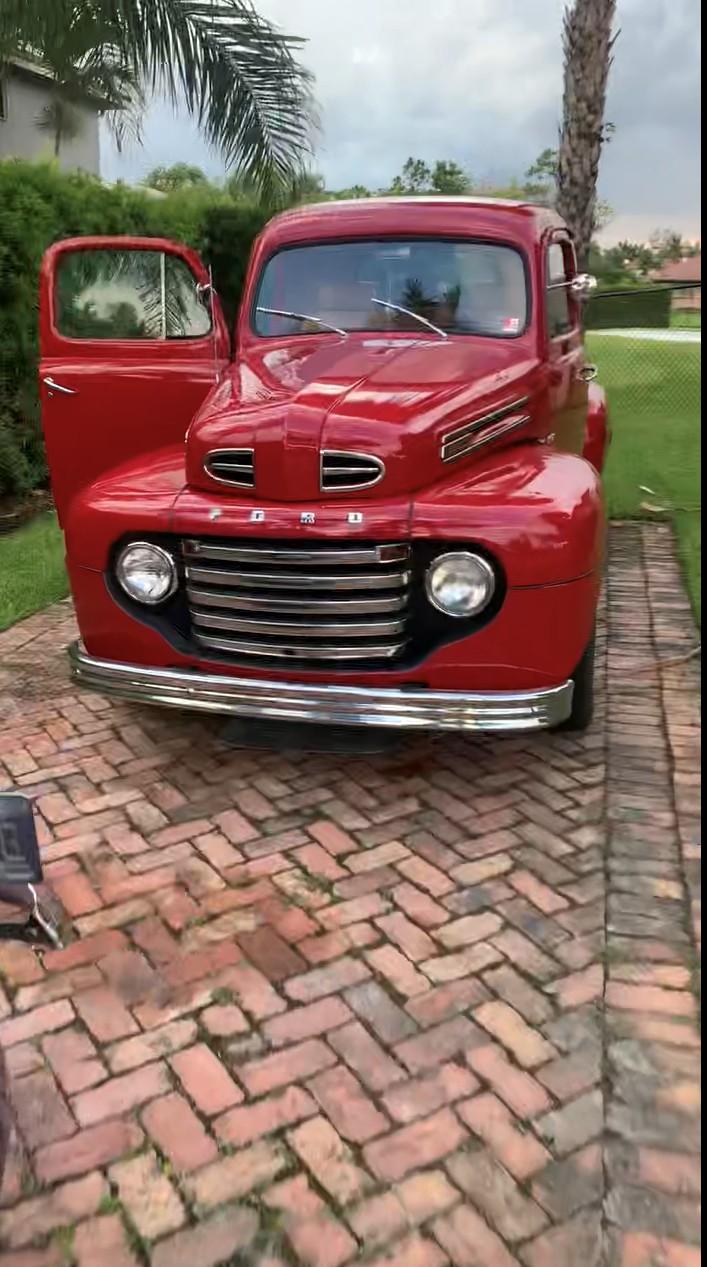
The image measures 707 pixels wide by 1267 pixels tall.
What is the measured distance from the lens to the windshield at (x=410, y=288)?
4102 mm

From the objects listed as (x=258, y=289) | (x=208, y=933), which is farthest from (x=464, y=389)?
(x=208, y=933)

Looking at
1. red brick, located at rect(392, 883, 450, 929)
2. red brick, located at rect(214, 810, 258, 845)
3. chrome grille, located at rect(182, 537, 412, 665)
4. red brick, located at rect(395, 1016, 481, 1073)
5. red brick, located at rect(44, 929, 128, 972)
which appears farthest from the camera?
red brick, located at rect(214, 810, 258, 845)

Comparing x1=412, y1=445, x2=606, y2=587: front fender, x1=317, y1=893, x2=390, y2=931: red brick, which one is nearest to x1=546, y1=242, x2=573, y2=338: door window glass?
x1=412, y1=445, x2=606, y2=587: front fender

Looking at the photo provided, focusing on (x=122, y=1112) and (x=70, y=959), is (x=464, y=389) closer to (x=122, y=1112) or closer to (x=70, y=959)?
(x=70, y=959)

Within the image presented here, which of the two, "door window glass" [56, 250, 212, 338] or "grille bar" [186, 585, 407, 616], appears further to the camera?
"door window glass" [56, 250, 212, 338]

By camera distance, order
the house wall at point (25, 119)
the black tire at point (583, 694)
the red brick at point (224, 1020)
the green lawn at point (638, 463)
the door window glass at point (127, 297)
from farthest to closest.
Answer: the house wall at point (25, 119) < the green lawn at point (638, 463) < the door window glass at point (127, 297) < the black tire at point (583, 694) < the red brick at point (224, 1020)

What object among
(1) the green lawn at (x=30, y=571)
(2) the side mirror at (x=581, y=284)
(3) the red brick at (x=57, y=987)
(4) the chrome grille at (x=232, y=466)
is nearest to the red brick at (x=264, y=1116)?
(3) the red brick at (x=57, y=987)

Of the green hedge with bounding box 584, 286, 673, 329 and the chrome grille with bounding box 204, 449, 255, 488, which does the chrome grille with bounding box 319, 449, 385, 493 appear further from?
the green hedge with bounding box 584, 286, 673, 329

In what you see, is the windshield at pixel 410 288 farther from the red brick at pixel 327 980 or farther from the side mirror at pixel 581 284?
the red brick at pixel 327 980

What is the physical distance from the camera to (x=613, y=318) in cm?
1185

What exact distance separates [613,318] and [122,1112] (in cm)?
1141

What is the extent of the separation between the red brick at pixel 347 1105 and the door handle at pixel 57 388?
323 cm

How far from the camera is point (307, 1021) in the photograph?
2.47 metres

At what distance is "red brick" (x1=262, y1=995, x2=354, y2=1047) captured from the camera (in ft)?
7.96
